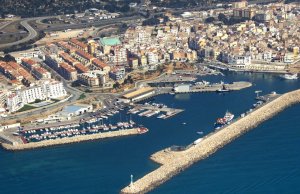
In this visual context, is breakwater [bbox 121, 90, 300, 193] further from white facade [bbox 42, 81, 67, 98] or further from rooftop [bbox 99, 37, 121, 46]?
rooftop [bbox 99, 37, 121, 46]

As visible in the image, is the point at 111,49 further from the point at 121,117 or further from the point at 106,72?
the point at 121,117

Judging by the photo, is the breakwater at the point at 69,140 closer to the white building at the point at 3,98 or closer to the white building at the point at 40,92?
the white building at the point at 3,98

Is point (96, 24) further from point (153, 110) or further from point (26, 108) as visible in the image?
point (153, 110)

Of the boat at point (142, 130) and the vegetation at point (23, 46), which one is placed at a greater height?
the vegetation at point (23, 46)

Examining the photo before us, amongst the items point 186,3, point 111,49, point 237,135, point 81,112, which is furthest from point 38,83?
point 186,3

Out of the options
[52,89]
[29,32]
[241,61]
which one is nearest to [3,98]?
[52,89]

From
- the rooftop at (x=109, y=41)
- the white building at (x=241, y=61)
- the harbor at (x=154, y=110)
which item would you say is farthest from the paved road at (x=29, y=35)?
the harbor at (x=154, y=110)

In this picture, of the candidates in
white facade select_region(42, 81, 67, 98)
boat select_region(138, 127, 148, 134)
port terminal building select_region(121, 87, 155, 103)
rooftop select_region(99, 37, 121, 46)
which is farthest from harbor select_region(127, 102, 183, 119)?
rooftop select_region(99, 37, 121, 46)
